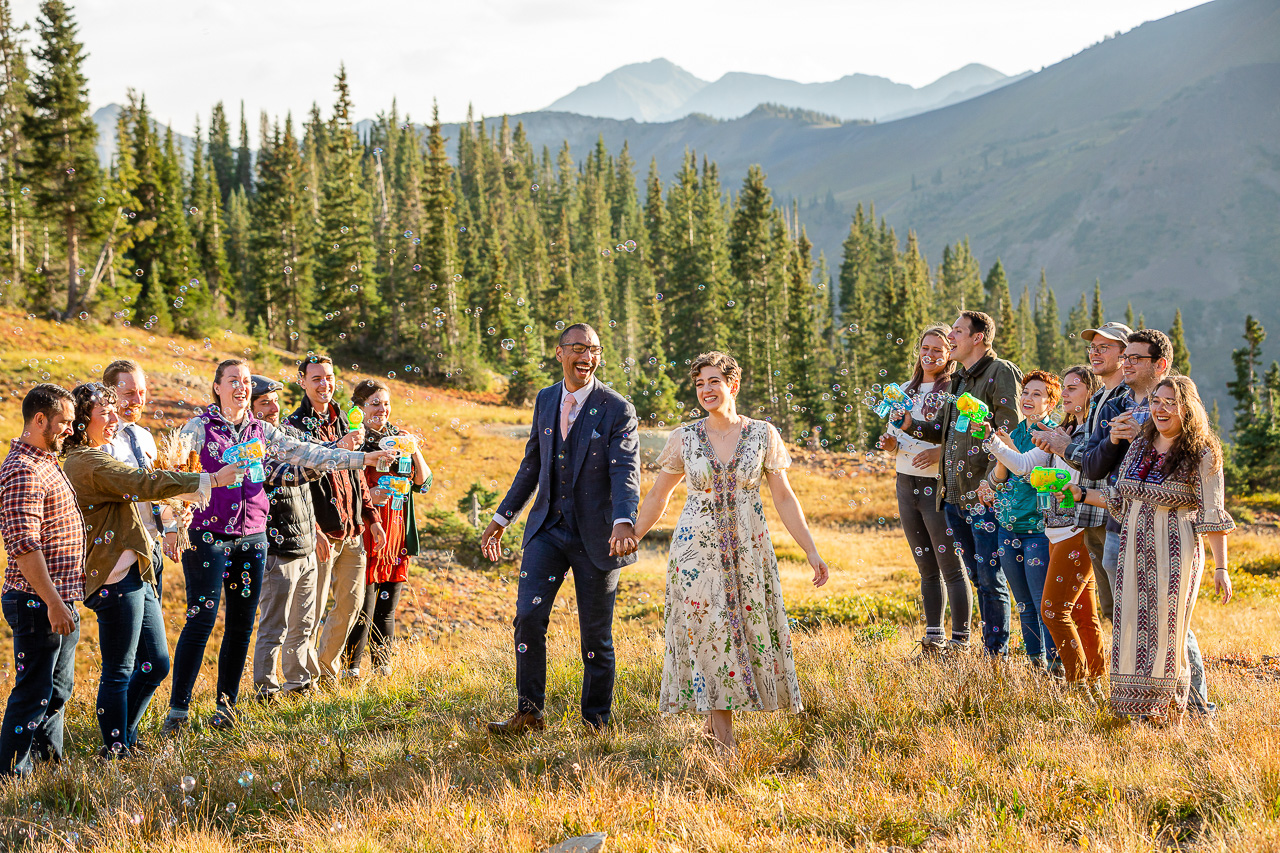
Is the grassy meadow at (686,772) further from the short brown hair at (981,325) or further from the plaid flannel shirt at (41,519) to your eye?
the short brown hair at (981,325)

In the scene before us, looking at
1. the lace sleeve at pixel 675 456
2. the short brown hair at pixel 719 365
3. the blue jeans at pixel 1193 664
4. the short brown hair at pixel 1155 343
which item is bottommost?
the blue jeans at pixel 1193 664

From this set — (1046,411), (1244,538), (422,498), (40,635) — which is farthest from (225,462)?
(1244,538)

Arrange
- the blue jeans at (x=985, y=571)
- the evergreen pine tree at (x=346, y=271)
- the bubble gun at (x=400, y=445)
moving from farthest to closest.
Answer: the evergreen pine tree at (x=346, y=271), the blue jeans at (x=985, y=571), the bubble gun at (x=400, y=445)

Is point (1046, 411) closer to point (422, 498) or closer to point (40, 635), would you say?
point (40, 635)

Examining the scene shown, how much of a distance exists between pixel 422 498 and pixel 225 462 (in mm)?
21093

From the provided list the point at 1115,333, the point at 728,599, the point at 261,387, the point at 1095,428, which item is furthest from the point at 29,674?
the point at 1115,333

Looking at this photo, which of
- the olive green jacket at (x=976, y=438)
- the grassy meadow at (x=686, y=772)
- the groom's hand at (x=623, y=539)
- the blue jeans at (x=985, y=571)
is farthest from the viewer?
the blue jeans at (x=985, y=571)

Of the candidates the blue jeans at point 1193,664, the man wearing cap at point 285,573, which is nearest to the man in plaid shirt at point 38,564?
the man wearing cap at point 285,573

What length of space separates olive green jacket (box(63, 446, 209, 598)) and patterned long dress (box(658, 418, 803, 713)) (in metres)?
3.15

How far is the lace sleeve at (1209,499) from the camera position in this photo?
5.18 m

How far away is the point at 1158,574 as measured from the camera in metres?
5.36

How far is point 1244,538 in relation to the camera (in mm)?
21500

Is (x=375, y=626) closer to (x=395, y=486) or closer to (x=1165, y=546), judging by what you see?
(x=395, y=486)

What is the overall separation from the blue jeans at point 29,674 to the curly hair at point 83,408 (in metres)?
0.98
